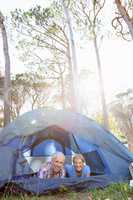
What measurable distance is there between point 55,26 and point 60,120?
12276 mm

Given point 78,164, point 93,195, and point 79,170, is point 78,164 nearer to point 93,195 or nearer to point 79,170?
point 79,170

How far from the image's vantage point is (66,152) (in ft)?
22.1

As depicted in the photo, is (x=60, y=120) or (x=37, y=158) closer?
(x=60, y=120)

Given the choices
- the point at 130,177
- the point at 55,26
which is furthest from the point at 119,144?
the point at 55,26

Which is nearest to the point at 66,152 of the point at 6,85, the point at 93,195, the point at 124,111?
the point at 93,195

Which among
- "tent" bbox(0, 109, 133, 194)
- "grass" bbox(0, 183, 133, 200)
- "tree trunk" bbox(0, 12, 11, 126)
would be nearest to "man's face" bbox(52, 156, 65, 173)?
"tent" bbox(0, 109, 133, 194)

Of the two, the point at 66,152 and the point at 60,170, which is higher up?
the point at 66,152

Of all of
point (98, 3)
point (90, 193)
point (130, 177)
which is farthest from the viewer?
point (98, 3)

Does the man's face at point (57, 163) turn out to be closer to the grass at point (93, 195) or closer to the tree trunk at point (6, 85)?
the grass at point (93, 195)

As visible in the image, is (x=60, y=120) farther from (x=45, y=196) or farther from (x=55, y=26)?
(x=55, y=26)

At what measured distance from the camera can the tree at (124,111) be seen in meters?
19.7

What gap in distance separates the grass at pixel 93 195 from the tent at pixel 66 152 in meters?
0.16

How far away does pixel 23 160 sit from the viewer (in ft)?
19.6

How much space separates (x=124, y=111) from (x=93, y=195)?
635 inches
